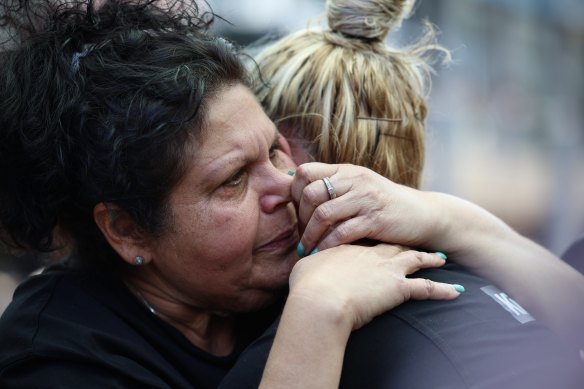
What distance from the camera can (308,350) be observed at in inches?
67.8

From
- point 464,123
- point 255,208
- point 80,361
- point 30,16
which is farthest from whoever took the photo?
point 464,123

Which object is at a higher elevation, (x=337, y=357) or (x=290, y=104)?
(x=290, y=104)

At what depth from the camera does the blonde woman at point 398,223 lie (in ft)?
5.76

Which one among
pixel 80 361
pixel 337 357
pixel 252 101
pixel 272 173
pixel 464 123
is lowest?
pixel 464 123

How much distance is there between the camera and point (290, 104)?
256 cm

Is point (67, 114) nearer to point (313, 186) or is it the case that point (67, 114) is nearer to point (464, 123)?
point (313, 186)

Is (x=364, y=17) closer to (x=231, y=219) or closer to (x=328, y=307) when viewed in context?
(x=231, y=219)

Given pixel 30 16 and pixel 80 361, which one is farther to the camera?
pixel 30 16

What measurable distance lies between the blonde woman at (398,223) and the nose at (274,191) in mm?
64

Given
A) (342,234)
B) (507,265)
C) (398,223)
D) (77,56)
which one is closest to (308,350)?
(342,234)

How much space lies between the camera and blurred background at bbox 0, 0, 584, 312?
8102mm

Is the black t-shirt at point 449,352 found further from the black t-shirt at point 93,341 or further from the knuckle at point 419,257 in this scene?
the black t-shirt at point 93,341

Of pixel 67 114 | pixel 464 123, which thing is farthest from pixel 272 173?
pixel 464 123

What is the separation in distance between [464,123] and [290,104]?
806cm
